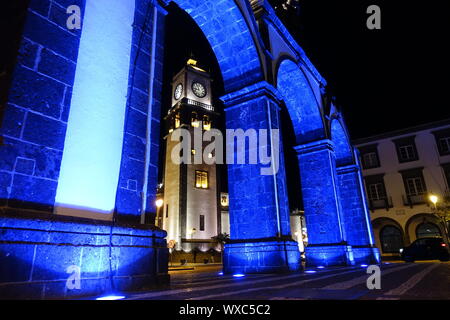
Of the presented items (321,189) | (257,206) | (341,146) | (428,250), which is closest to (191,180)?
(341,146)

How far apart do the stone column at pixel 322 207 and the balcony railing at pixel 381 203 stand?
Answer: 14798mm

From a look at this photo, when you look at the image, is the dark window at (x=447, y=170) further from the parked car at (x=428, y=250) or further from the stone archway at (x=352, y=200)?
the stone archway at (x=352, y=200)

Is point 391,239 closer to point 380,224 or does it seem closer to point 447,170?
point 380,224

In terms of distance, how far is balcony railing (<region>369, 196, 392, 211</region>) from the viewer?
21641 mm

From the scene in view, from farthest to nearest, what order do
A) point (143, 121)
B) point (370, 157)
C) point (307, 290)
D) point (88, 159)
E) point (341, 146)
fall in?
1. point (370, 157)
2. point (341, 146)
3. point (143, 121)
4. point (88, 159)
5. point (307, 290)

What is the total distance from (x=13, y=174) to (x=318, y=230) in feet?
29.0

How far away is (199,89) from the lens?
32.3m

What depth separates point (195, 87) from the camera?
3189 centimetres

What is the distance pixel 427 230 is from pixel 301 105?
16751mm

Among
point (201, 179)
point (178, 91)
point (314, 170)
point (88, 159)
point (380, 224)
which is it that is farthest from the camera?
point (178, 91)

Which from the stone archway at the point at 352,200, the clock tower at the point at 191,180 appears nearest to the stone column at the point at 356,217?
the stone archway at the point at 352,200

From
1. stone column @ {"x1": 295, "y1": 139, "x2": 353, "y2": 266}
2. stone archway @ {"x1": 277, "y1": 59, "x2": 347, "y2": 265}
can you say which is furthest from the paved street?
stone archway @ {"x1": 277, "y1": 59, "x2": 347, "y2": 265}

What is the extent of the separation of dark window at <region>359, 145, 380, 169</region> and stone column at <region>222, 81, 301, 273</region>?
18960 millimetres

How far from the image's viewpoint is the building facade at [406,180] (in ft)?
66.5
